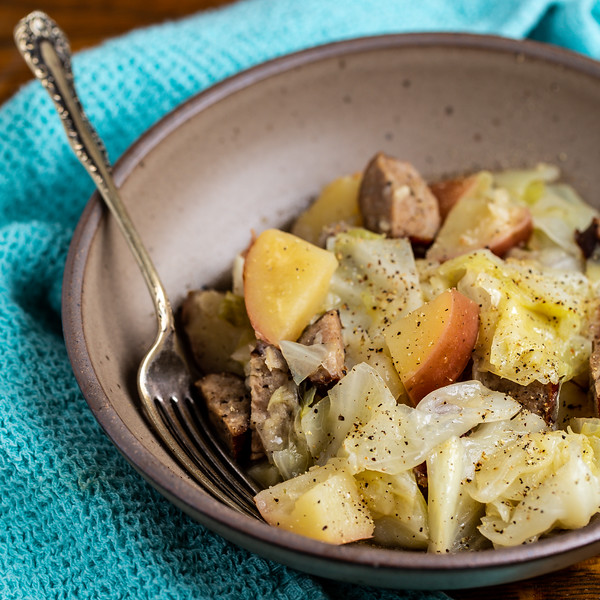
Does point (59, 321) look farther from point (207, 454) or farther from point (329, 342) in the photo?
point (329, 342)

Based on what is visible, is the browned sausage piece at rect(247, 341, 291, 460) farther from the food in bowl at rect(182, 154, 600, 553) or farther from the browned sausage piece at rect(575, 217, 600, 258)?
the browned sausage piece at rect(575, 217, 600, 258)

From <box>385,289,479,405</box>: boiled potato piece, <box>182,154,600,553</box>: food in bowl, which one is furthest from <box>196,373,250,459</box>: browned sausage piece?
<box>385,289,479,405</box>: boiled potato piece

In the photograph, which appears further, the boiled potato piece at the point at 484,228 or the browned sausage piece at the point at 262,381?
the boiled potato piece at the point at 484,228

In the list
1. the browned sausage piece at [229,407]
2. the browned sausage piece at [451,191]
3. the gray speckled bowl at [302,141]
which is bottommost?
the browned sausage piece at [229,407]

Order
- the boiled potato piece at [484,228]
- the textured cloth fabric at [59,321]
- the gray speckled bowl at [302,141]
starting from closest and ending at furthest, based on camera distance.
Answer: the textured cloth fabric at [59,321]
the gray speckled bowl at [302,141]
the boiled potato piece at [484,228]

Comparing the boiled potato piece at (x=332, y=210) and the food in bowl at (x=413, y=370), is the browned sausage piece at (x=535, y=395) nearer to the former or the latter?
the food in bowl at (x=413, y=370)

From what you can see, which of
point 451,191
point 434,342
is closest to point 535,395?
point 434,342

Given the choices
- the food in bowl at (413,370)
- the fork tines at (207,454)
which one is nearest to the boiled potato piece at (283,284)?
the food in bowl at (413,370)
